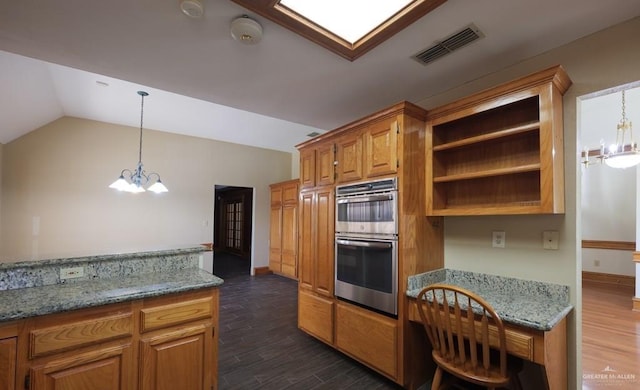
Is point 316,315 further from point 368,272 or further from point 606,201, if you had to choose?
point 606,201

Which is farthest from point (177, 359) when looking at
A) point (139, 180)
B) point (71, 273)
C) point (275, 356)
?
point (139, 180)

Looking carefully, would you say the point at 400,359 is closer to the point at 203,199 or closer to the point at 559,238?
the point at 559,238

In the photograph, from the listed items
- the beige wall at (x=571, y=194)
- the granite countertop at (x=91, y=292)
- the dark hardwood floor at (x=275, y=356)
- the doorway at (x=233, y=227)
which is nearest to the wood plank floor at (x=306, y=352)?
the dark hardwood floor at (x=275, y=356)

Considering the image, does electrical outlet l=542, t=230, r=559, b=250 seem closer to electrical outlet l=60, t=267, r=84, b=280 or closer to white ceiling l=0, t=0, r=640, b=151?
white ceiling l=0, t=0, r=640, b=151

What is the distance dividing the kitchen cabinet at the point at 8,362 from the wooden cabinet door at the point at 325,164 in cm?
229

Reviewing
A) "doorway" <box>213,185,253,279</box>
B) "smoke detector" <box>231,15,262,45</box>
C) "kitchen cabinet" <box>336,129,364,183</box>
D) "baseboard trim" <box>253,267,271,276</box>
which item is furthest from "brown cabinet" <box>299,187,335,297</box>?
"doorway" <box>213,185,253,279</box>

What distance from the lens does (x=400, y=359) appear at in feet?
6.83

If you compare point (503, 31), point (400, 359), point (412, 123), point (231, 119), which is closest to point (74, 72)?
point (231, 119)

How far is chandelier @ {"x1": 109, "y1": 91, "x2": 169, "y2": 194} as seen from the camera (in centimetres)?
361

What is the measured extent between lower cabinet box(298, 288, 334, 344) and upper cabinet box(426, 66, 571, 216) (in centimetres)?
140

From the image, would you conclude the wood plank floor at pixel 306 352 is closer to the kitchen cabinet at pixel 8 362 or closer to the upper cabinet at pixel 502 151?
the kitchen cabinet at pixel 8 362

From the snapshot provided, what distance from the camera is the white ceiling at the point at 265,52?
1530 millimetres

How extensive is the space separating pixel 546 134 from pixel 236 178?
565cm

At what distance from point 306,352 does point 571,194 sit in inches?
100
